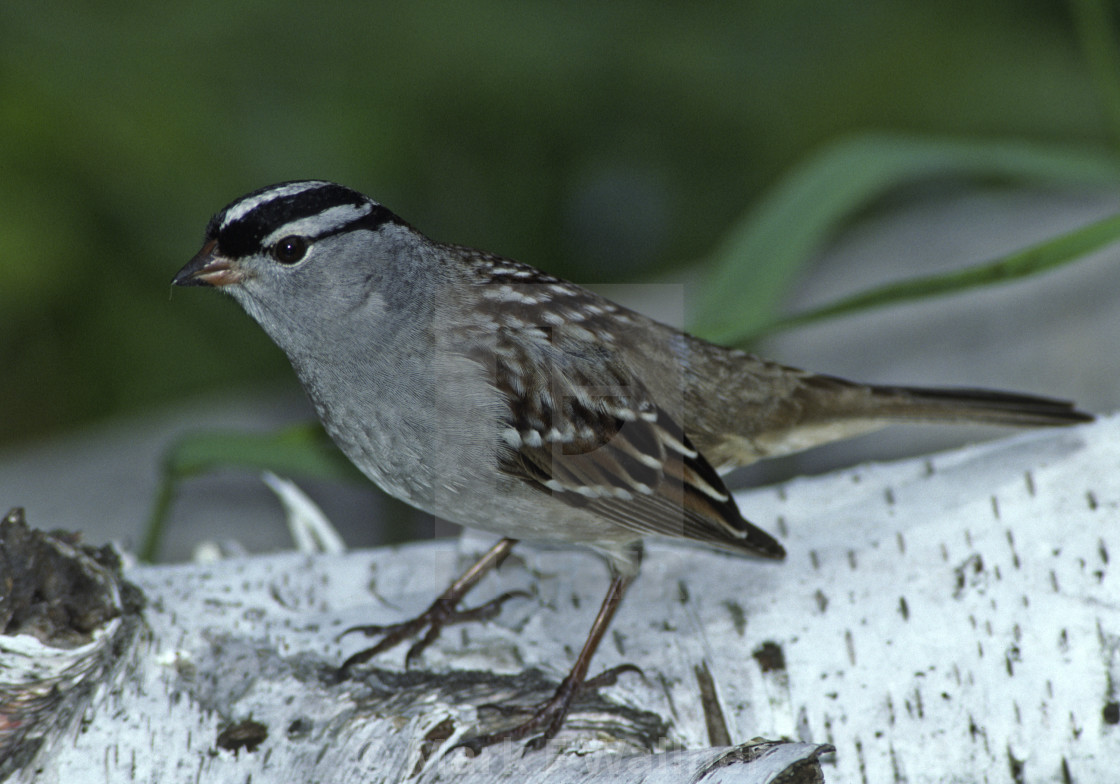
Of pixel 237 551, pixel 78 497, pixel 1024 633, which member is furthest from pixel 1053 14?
pixel 78 497

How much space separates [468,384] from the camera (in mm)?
2291

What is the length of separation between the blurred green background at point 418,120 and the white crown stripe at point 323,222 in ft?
7.01

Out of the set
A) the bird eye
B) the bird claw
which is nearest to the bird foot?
the bird claw

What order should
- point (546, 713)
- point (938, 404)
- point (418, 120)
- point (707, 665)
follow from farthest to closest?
point (418, 120) → point (938, 404) → point (707, 665) → point (546, 713)

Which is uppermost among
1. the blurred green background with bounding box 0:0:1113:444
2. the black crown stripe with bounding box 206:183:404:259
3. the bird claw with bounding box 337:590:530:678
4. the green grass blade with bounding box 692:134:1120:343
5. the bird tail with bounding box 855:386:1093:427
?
the blurred green background with bounding box 0:0:1113:444

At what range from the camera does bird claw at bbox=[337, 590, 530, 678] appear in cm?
236

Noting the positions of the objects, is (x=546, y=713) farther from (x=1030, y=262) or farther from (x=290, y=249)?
(x=1030, y=262)

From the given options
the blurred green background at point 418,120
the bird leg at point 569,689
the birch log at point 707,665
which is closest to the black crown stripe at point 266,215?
the birch log at point 707,665

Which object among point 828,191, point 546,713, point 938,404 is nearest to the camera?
point 546,713

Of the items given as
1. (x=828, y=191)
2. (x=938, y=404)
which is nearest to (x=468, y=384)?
(x=938, y=404)

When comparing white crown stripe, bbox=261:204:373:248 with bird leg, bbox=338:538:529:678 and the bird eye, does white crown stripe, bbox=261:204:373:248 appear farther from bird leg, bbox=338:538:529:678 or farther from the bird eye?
bird leg, bbox=338:538:529:678

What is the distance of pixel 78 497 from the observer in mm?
4477

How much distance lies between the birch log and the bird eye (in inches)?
29.6

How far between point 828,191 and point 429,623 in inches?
74.5
